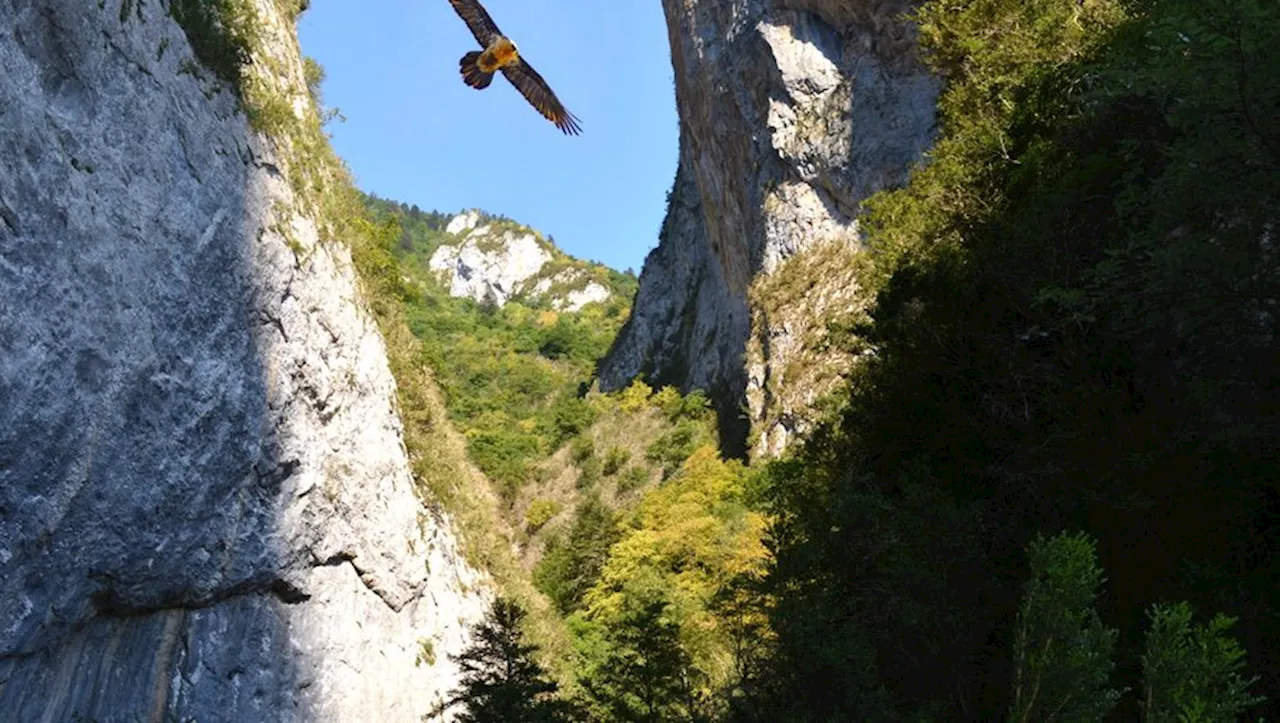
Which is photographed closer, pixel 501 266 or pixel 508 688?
pixel 508 688

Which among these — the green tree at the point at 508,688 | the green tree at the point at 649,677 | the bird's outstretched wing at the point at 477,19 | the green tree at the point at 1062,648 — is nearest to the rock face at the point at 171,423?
the green tree at the point at 508,688

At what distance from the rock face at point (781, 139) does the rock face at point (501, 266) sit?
72.9 m

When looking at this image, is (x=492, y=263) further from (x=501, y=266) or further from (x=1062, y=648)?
(x=1062, y=648)

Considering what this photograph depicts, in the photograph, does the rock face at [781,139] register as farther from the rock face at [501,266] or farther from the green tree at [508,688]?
the rock face at [501,266]

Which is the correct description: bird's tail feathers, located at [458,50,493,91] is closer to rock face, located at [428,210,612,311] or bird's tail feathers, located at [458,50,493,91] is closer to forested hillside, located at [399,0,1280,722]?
forested hillside, located at [399,0,1280,722]

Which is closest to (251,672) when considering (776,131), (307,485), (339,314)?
(307,485)

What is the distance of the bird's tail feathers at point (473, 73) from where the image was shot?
27.0ft

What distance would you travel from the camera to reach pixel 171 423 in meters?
9.76

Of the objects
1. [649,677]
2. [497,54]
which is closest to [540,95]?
[497,54]

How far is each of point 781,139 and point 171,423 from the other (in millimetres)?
25385

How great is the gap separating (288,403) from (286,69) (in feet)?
26.2

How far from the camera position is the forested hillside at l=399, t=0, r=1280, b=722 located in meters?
5.61

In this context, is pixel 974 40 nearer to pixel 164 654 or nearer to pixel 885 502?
pixel 885 502

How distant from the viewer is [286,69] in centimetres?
1622
